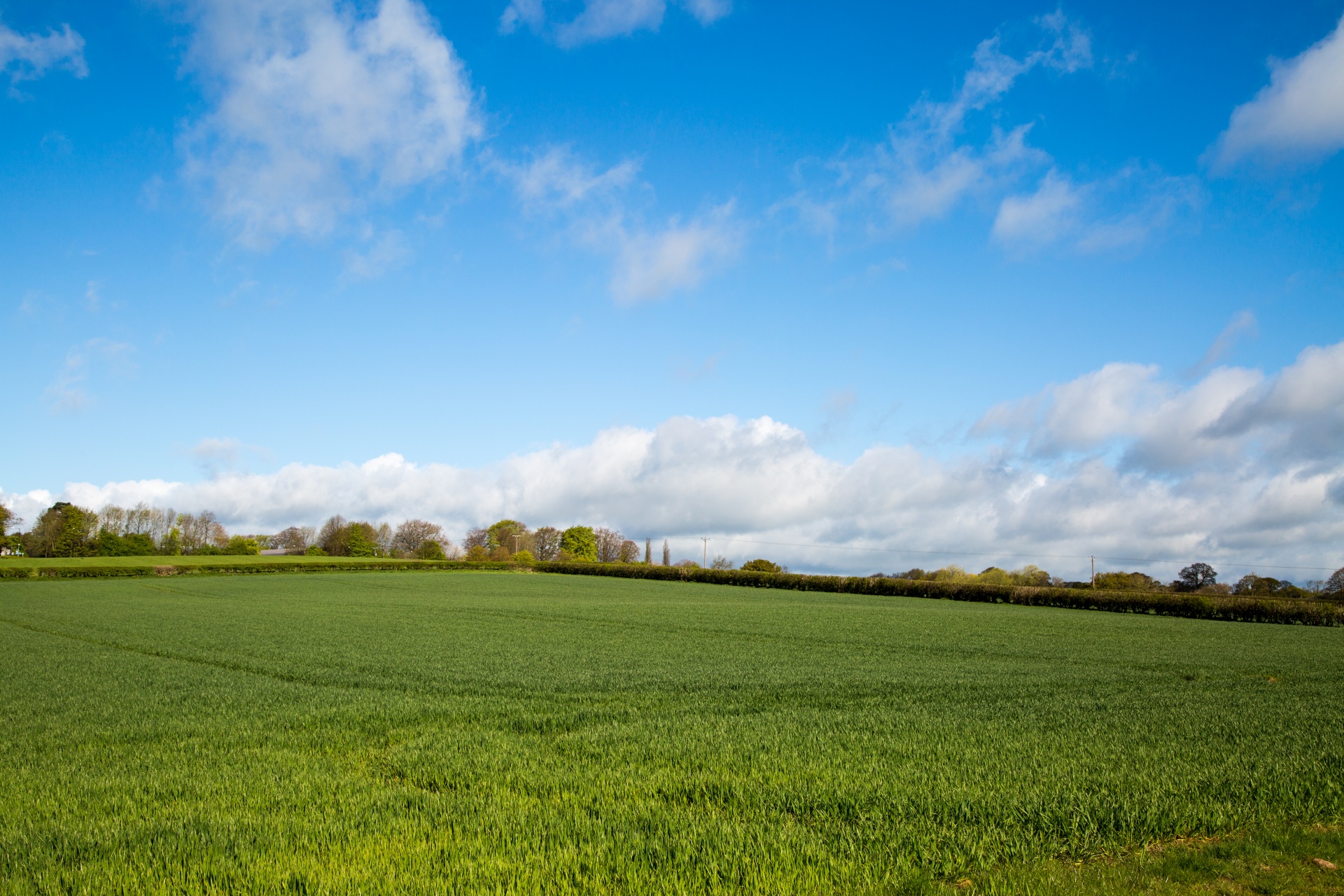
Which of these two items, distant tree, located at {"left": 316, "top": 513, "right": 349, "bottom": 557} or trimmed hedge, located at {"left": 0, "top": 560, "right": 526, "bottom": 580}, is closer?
trimmed hedge, located at {"left": 0, "top": 560, "right": 526, "bottom": 580}

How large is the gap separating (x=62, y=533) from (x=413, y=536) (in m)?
49.5

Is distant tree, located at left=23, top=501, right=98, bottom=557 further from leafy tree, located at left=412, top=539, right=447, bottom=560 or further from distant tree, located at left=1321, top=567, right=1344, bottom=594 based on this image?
distant tree, located at left=1321, top=567, right=1344, bottom=594

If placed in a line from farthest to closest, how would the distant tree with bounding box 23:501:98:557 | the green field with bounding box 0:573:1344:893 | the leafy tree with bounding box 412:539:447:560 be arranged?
the leafy tree with bounding box 412:539:447:560
the distant tree with bounding box 23:501:98:557
the green field with bounding box 0:573:1344:893

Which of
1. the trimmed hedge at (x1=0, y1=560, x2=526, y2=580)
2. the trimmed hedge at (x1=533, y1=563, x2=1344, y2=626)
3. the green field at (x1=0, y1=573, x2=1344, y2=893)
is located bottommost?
the trimmed hedge at (x1=0, y1=560, x2=526, y2=580)

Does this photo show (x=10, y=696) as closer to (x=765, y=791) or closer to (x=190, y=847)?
(x=190, y=847)

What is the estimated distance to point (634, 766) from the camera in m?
6.81

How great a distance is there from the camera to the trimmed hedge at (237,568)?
60812 mm

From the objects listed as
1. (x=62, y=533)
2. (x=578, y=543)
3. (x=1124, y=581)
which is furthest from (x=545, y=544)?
(x=1124, y=581)

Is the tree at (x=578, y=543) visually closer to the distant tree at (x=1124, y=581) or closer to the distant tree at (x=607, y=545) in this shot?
the distant tree at (x=607, y=545)

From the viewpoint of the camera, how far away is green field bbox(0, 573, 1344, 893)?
15.2 feet

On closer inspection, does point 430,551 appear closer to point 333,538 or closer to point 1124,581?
point 333,538

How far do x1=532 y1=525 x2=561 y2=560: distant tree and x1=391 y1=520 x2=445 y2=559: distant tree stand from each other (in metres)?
16.4

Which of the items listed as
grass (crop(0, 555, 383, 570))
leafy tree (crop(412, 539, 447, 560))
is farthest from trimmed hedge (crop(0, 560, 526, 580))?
leafy tree (crop(412, 539, 447, 560))

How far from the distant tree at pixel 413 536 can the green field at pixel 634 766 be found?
379ft
